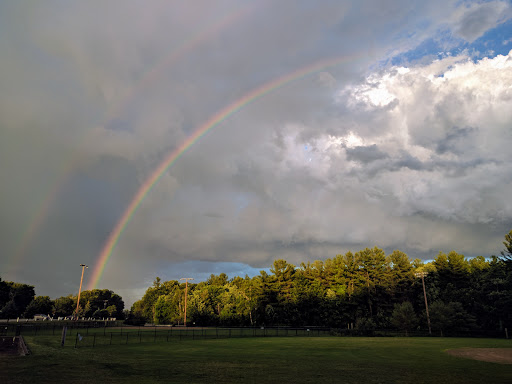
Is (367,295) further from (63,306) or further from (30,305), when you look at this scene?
(63,306)

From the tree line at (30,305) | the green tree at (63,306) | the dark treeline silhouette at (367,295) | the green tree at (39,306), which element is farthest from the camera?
the green tree at (63,306)

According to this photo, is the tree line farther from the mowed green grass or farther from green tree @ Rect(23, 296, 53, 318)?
the mowed green grass

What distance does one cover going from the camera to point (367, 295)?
8831 cm

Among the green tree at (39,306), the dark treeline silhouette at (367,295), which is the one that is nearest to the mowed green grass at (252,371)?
the dark treeline silhouette at (367,295)

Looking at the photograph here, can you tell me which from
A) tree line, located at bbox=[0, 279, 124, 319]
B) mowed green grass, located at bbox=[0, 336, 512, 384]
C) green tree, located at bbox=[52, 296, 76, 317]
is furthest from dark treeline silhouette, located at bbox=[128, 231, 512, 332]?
green tree, located at bbox=[52, 296, 76, 317]

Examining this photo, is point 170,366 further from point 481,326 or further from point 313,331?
point 481,326

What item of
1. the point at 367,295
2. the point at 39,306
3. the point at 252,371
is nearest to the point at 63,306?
the point at 39,306

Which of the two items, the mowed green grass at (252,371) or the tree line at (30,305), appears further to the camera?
the tree line at (30,305)

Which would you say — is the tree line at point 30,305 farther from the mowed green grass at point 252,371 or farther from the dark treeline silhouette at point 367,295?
the mowed green grass at point 252,371

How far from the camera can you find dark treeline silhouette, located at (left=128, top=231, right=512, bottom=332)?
69000 mm

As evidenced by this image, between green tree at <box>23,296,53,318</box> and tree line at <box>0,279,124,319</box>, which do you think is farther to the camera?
green tree at <box>23,296,53,318</box>

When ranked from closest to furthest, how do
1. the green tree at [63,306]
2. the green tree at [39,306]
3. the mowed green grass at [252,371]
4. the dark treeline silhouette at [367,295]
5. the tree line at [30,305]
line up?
1. the mowed green grass at [252,371]
2. the dark treeline silhouette at [367,295]
3. the tree line at [30,305]
4. the green tree at [39,306]
5. the green tree at [63,306]

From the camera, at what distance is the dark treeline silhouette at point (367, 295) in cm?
Result: 6900

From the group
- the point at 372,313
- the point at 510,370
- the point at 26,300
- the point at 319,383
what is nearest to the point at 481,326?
the point at 372,313
